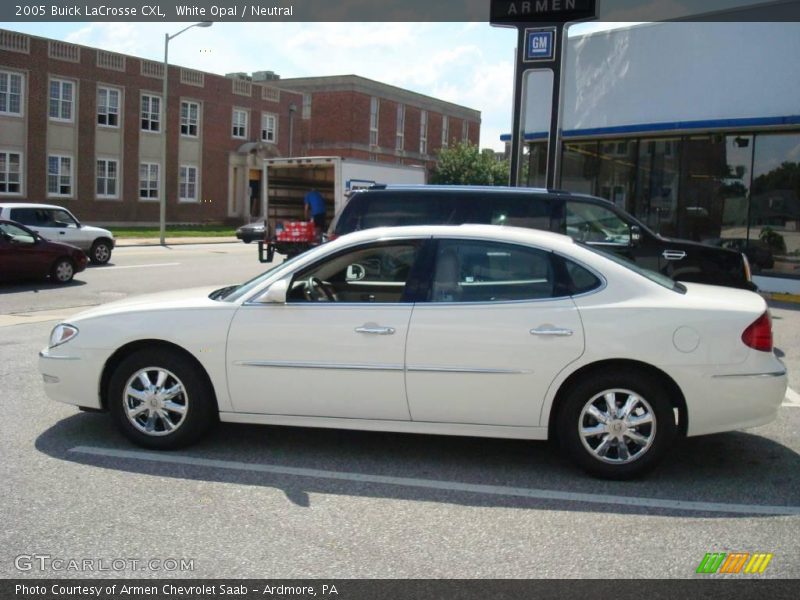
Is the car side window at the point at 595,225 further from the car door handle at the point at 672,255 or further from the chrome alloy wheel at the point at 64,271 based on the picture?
the chrome alloy wheel at the point at 64,271

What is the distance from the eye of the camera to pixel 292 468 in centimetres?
538

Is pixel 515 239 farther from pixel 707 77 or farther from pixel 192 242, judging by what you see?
pixel 192 242

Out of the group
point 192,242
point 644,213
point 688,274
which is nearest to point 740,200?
point 644,213

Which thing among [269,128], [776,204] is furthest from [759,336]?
[269,128]

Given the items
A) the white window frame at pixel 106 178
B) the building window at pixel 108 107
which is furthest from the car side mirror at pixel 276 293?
the building window at pixel 108 107

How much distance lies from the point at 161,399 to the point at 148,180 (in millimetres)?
41520

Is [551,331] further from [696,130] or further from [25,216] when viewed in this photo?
[25,216]

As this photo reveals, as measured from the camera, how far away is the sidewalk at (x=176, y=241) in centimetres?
3278

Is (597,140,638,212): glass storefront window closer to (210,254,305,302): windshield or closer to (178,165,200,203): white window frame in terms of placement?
(210,254,305,302): windshield

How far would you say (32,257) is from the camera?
1625cm

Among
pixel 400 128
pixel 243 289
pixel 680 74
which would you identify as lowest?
pixel 243 289

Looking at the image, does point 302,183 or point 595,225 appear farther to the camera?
point 302,183

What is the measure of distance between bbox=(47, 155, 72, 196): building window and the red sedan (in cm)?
2487

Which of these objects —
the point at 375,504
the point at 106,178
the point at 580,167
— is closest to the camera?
the point at 375,504
